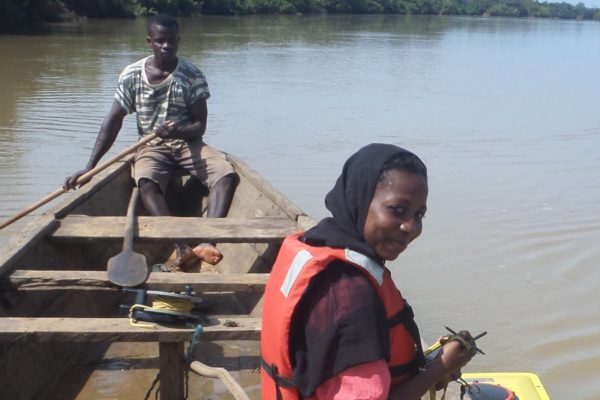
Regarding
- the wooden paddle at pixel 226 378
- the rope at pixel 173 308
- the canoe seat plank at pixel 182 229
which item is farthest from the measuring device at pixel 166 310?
the canoe seat plank at pixel 182 229

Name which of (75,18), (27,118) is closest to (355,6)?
(75,18)

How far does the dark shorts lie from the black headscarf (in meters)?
2.79

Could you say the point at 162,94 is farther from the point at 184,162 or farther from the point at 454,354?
the point at 454,354

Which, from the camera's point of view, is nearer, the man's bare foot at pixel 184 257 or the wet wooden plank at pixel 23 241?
the wet wooden plank at pixel 23 241

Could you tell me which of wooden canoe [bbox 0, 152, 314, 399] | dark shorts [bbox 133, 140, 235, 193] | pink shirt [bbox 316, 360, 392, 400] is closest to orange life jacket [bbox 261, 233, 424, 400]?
pink shirt [bbox 316, 360, 392, 400]

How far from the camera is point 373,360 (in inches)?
55.1

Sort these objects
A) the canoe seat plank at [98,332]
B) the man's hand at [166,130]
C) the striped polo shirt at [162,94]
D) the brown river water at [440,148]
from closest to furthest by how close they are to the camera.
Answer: the canoe seat plank at [98,332], the man's hand at [166,130], the striped polo shirt at [162,94], the brown river water at [440,148]

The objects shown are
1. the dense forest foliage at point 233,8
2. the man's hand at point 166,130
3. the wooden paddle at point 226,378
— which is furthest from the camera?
the dense forest foliage at point 233,8

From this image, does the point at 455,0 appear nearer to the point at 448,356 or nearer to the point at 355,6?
the point at 355,6

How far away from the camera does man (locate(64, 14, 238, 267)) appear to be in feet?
13.8

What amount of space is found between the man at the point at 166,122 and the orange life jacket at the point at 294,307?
2.53 metres

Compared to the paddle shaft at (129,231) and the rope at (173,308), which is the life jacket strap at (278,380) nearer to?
the rope at (173,308)

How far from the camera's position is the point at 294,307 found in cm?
148

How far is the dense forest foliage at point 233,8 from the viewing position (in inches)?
984
